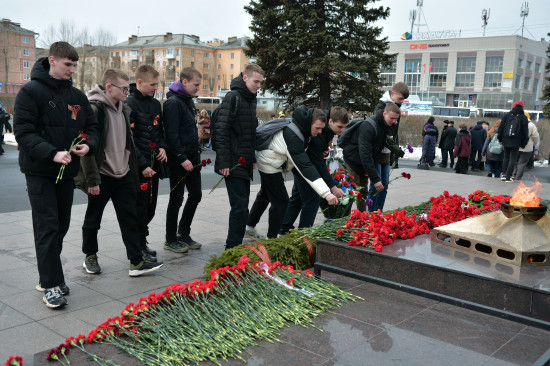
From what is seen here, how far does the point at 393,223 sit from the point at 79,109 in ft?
8.98

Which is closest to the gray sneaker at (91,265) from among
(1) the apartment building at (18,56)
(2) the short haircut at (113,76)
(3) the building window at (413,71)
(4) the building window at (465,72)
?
(2) the short haircut at (113,76)

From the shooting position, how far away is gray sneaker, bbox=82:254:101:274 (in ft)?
15.1

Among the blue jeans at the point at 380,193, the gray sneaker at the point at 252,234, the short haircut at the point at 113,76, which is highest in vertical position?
the short haircut at the point at 113,76

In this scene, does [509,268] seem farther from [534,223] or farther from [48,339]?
[48,339]

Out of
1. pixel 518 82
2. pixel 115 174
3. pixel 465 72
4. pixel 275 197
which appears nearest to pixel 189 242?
pixel 275 197

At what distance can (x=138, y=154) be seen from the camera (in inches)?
189

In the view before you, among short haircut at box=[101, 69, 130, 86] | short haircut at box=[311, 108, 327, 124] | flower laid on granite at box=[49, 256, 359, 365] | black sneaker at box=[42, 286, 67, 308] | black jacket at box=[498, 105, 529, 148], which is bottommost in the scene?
black sneaker at box=[42, 286, 67, 308]

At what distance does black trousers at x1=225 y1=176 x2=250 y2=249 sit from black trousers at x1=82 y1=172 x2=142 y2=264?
92 cm

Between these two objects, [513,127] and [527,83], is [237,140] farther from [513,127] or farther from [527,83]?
[527,83]

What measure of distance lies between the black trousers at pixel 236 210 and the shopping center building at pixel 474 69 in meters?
72.3

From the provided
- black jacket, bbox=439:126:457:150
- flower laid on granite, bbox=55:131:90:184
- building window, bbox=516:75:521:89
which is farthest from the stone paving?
building window, bbox=516:75:521:89

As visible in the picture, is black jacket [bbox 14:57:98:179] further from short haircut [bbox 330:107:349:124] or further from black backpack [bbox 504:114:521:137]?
black backpack [bbox 504:114:521:137]

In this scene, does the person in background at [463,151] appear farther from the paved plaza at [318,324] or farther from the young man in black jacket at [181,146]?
the paved plaza at [318,324]

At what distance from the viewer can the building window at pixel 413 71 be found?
82000 mm
